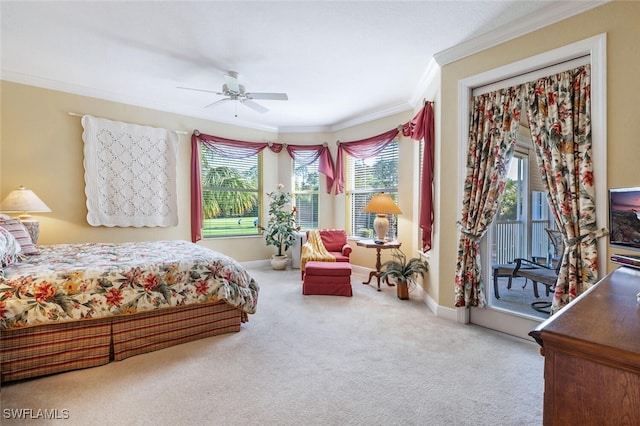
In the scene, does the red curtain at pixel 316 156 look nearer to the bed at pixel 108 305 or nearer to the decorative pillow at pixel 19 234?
the bed at pixel 108 305

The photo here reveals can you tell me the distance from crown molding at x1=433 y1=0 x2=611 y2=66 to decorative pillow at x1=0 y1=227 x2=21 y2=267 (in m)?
4.01

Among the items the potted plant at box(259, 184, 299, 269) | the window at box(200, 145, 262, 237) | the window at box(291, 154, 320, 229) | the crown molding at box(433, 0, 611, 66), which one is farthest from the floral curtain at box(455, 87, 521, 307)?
the window at box(200, 145, 262, 237)

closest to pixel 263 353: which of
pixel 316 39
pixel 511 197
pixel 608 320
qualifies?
→ pixel 608 320

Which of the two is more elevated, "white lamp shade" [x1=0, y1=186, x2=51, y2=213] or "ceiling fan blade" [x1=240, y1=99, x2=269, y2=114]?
"ceiling fan blade" [x1=240, y1=99, x2=269, y2=114]

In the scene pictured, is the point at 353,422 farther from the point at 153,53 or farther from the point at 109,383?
the point at 153,53

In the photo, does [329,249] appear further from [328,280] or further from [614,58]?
[614,58]

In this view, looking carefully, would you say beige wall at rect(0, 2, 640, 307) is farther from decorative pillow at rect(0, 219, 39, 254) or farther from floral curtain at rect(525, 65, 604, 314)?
decorative pillow at rect(0, 219, 39, 254)

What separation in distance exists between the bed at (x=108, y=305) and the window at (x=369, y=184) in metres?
2.85

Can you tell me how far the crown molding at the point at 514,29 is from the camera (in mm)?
2297

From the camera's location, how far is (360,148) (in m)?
5.28

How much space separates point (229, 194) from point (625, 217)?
504 centimetres

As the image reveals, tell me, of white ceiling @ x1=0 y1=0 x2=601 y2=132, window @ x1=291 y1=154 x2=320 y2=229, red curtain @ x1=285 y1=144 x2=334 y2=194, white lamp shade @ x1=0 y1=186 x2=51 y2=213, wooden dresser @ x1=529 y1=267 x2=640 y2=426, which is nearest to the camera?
wooden dresser @ x1=529 y1=267 x2=640 y2=426

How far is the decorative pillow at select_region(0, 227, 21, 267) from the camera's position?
2.30 meters

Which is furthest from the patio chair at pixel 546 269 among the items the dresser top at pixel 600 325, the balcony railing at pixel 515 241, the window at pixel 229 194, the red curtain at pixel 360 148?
the window at pixel 229 194
